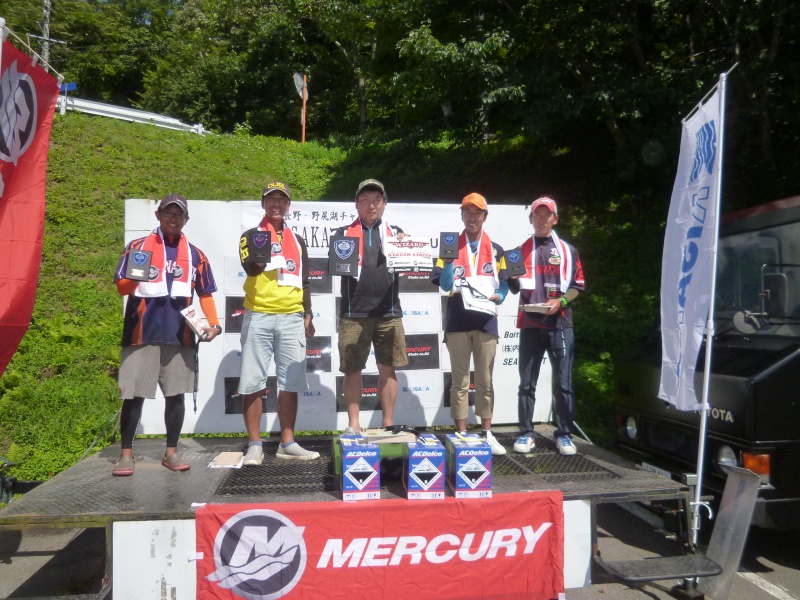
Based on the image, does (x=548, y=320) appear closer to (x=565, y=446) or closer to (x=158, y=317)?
(x=565, y=446)

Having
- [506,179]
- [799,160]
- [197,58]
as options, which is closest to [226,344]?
[506,179]

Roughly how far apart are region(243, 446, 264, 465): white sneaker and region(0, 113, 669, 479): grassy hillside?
1785mm

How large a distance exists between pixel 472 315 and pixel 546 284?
2.02 ft

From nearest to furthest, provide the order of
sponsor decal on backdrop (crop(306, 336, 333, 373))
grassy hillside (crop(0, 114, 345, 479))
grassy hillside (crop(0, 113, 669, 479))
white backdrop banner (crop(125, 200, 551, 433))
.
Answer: white backdrop banner (crop(125, 200, 551, 433)) < sponsor decal on backdrop (crop(306, 336, 333, 373)) < grassy hillside (crop(0, 114, 345, 479)) < grassy hillside (crop(0, 113, 669, 479))

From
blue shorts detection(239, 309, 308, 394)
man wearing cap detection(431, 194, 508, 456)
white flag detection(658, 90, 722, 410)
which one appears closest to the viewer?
white flag detection(658, 90, 722, 410)

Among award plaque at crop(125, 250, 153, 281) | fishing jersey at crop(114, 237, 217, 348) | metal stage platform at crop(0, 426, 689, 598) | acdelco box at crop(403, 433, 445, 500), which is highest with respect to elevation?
award plaque at crop(125, 250, 153, 281)

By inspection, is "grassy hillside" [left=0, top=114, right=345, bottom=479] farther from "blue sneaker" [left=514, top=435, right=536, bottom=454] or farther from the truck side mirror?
the truck side mirror

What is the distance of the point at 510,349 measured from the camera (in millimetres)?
5922

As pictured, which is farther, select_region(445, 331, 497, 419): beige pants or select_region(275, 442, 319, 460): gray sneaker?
select_region(445, 331, 497, 419): beige pants

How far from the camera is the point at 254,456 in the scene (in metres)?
4.25

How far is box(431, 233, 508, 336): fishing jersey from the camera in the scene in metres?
4.54

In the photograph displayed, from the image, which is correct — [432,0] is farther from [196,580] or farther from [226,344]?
[196,580]

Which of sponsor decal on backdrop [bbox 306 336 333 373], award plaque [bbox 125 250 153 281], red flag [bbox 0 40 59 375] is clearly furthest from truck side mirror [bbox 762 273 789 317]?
red flag [bbox 0 40 59 375]

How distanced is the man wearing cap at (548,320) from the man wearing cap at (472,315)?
0.71ft
